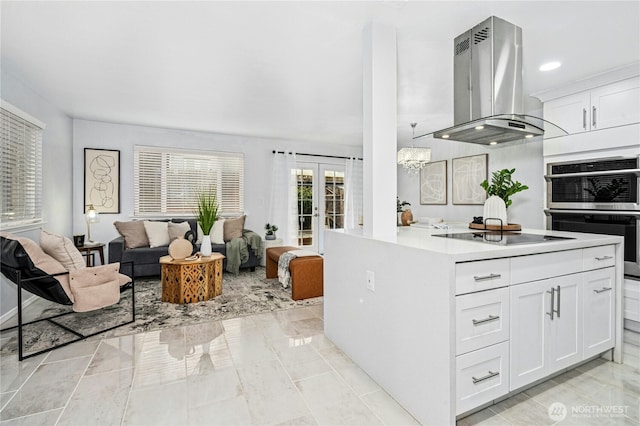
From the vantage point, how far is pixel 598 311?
80.6 inches

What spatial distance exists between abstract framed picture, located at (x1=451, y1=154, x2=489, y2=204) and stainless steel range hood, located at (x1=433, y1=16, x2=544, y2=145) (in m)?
3.07

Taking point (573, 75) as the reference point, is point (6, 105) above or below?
below

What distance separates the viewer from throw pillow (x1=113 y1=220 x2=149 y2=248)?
4.54m

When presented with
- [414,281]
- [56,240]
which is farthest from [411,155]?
[56,240]

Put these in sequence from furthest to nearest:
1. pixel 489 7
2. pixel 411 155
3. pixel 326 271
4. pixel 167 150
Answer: pixel 167 150, pixel 411 155, pixel 326 271, pixel 489 7

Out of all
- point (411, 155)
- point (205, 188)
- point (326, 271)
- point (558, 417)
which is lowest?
point (558, 417)

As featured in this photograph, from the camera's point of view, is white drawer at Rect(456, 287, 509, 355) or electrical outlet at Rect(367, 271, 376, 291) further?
electrical outlet at Rect(367, 271, 376, 291)

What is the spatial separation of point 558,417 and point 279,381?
158 centimetres

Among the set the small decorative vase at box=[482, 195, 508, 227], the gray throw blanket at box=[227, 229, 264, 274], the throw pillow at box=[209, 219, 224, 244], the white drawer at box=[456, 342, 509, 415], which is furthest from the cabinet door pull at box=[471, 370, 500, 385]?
the throw pillow at box=[209, 219, 224, 244]

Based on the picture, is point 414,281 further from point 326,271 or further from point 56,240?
point 56,240

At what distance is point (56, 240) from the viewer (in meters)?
2.61

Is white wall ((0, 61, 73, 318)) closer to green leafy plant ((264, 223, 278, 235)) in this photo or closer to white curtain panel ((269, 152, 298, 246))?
green leafy plant ((264, 223, 278, 235))

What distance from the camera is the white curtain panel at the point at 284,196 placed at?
6.20 meters

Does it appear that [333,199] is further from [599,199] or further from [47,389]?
[47,389]
